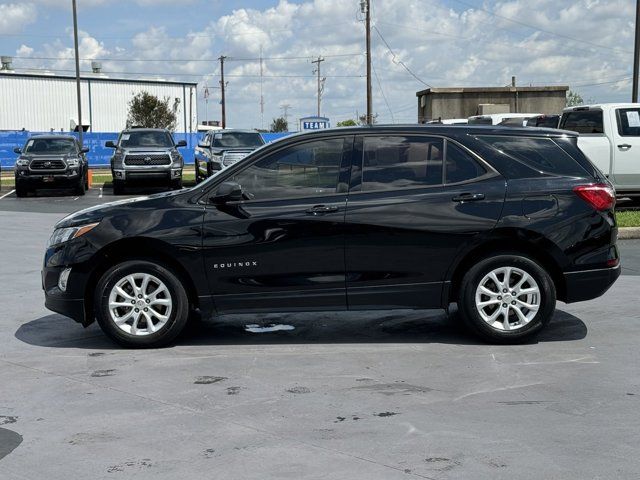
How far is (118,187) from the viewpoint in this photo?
89.5ft

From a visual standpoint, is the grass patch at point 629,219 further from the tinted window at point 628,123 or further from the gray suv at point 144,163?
the gray suv at point 144,163

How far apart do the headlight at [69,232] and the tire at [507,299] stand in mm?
3005

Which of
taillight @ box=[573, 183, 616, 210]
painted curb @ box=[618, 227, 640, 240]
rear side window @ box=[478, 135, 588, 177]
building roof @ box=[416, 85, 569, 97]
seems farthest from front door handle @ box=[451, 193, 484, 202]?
building roof @ box=[416, 85, 569, 97]

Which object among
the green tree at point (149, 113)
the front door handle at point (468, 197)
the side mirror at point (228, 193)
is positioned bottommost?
the front door handle at point (468, 197)

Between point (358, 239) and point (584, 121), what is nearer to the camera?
point (358, 239)

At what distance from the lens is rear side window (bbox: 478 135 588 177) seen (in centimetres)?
707

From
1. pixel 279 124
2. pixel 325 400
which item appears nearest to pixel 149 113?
pixel 279 124

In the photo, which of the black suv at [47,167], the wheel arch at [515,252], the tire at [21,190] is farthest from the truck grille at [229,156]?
the wheel arch at [515,252]

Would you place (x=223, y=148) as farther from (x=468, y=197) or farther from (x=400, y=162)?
(x=468, y=197)

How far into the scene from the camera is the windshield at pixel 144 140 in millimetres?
27202

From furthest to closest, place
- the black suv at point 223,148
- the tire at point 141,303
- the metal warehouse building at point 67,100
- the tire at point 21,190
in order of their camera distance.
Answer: the metal warehouse building at point 67,100 < the tire at point 21,190 < the black suv at point 223,148 < the tire at point 141,303

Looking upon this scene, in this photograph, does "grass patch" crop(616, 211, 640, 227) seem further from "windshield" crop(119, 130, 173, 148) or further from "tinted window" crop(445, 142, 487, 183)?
"windshield" crop(119, 130, 173, 148)

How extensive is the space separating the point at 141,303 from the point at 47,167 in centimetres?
2127

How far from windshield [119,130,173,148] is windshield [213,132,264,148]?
1507 mm
